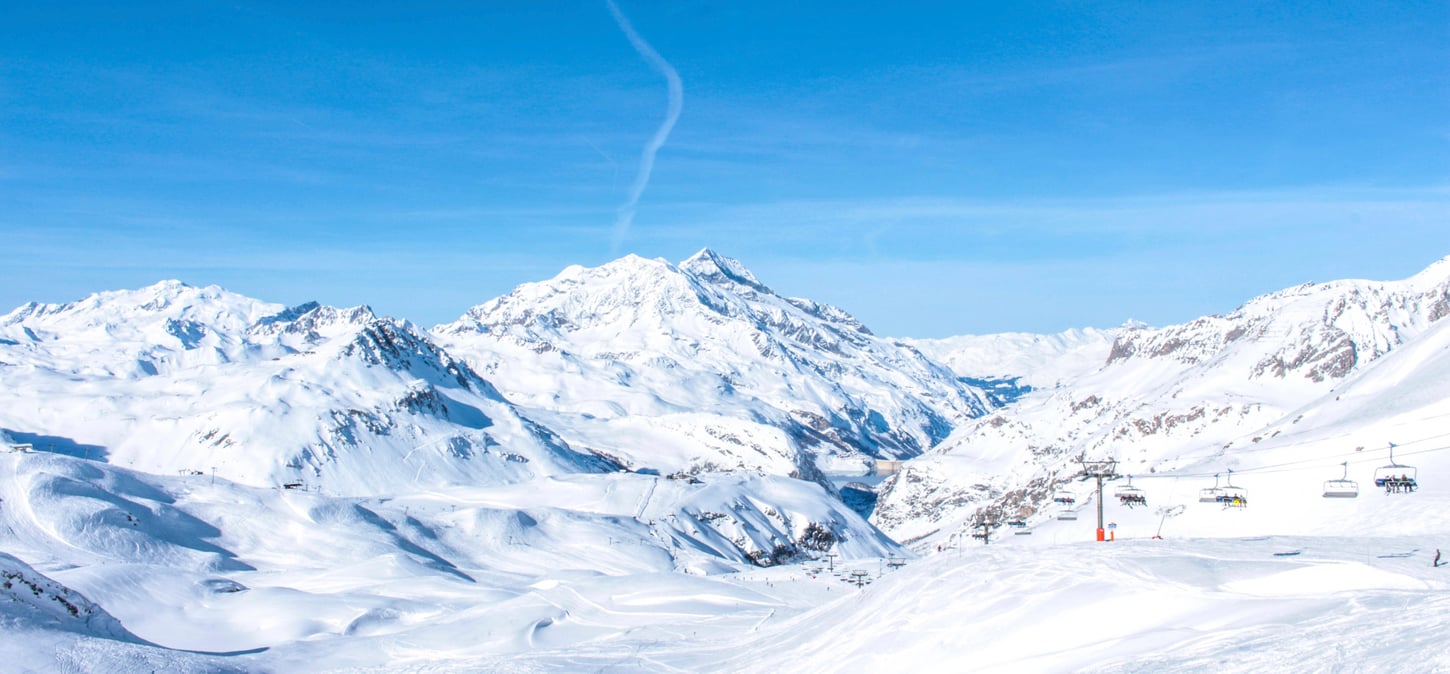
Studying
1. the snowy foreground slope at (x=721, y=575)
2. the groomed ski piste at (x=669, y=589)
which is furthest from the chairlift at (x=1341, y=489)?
the groomed ski piste at (x=669, y=589)

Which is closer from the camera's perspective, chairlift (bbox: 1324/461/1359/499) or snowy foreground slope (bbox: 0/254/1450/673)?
snowy foreground slope (bbox: 0/254/1450/673)

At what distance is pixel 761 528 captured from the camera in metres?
137

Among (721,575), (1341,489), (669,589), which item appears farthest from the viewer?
(721,575)

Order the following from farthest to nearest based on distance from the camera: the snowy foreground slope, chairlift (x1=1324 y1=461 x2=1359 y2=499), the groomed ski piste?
chairlift (x1=1324 y1=461 x2=1359 y2=499), the snowy foreground slope, the groomed ski piste

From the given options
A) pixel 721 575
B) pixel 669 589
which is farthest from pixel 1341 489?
pixel 721 575

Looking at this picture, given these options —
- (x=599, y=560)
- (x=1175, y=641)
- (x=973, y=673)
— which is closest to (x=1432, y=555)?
(x=1175, y=641)

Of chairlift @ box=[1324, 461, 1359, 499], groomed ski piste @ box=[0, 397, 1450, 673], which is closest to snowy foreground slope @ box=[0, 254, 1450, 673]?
groomed ski piste @ box=[0, 397, 1450, 673]

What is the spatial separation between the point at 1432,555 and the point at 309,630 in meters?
51.7

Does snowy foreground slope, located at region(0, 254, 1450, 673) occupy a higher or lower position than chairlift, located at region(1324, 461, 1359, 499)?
lower

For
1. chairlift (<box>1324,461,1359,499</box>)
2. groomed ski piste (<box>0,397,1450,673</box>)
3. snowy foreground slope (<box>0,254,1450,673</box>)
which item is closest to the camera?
groomed ski piste (<box>0,397,1450,673</box>)

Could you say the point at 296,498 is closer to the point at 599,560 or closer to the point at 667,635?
the point at 599,560

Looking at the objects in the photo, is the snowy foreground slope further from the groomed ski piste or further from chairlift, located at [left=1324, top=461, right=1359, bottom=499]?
chairlift, located at [left=1324, top=461, right=1359, bottom=499]

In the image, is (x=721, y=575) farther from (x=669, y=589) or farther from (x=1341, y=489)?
(x=1341, y=489)

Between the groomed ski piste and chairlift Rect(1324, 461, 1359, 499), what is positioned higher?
chairlift Rect(1324, 461, 1359, 499)
